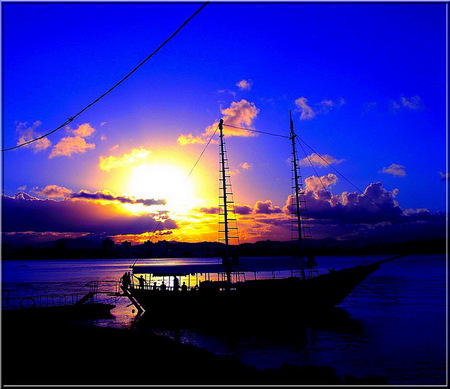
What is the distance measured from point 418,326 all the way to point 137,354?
32.6 metres

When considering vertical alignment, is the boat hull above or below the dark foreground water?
above

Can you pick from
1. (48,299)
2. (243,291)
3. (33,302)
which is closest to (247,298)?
(243,291)

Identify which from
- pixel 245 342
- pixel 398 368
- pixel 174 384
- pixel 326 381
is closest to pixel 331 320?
pixel 245 342

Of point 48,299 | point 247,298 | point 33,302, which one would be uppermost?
point 247,298

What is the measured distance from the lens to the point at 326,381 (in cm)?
1641

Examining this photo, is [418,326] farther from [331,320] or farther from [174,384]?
[174,384]

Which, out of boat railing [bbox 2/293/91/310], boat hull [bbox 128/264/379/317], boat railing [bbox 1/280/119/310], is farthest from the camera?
boat railing [bbox 1/280/119/310]

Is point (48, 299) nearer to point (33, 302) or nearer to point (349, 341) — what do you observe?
point (33, 302)

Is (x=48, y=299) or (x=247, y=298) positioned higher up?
(x=247, y=298)

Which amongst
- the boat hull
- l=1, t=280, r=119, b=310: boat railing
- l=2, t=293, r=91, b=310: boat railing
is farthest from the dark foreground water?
l=2, t=293, r=91, b=310: boat railing

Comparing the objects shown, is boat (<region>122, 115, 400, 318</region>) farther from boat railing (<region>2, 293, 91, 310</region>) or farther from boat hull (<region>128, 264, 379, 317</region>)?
boat railing (<region>2, 293, 91, 310</region>)

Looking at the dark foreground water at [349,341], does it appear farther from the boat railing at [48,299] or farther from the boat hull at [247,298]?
the boat railing at [48,299]

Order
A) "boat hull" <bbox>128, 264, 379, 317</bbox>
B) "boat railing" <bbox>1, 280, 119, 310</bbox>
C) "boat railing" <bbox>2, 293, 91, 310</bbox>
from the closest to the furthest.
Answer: "boat hull" <bbox>128, 264, 379, 317</bbox> → "boat railing" <bbox>2, 293, 91, 310</bbox> → "boat railing" <bbox>1, 280, 119, 310</bbox>

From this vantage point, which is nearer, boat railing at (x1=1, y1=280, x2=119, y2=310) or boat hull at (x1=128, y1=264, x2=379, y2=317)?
boat hull at (x1=128, y1=264, x2=379, y2=317)
